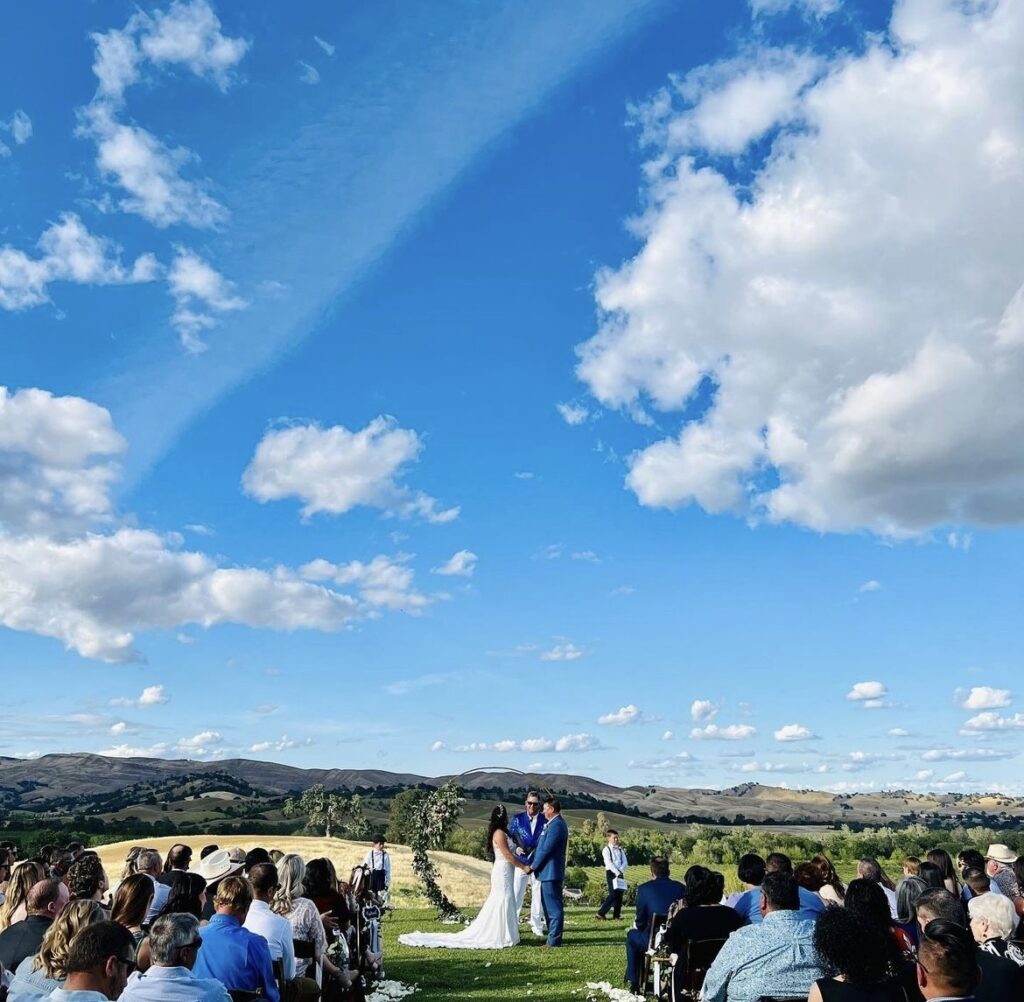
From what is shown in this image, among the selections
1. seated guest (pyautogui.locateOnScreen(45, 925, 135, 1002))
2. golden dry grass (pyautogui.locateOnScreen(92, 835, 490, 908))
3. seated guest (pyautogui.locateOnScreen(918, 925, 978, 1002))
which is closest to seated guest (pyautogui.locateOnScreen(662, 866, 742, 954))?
seated guest (pyautogui.locateOnScreen(918, 925, 978, 1002))

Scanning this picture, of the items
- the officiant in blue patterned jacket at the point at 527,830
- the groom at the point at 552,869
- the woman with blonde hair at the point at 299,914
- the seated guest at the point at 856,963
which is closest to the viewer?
the seated guest at the point at 856,963

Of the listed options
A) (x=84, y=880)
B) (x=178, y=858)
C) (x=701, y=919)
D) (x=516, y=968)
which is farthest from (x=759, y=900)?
(x=178, y=858)

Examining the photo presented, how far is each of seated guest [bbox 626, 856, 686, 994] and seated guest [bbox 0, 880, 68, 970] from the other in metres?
6.00

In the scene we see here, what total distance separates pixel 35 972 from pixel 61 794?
208 m

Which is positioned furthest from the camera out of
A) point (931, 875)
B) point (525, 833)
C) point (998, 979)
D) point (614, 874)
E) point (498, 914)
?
point (614, 874)

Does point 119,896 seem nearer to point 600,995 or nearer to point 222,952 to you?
point 222,952

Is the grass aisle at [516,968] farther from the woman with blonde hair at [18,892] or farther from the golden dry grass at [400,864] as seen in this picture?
the golden dry grass at [400,864]

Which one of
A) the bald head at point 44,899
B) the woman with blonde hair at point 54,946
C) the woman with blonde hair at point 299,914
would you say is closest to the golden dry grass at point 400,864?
the woman with blonde hair at point 299,914

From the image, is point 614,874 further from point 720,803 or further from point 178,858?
point 720,803

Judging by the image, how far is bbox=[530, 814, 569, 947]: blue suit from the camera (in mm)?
14633

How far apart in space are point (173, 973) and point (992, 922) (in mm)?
5610

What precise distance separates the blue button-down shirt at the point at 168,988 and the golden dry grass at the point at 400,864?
24.0 m

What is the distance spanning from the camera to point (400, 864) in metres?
43.5

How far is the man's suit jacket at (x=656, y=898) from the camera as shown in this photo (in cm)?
1003
